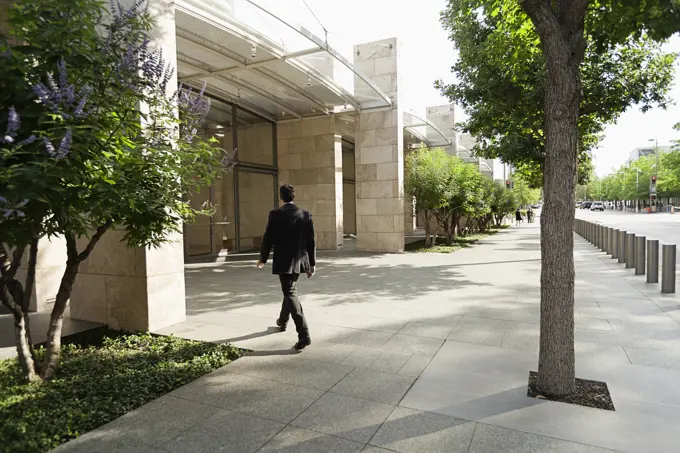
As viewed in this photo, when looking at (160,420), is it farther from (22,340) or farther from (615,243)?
(615,243)

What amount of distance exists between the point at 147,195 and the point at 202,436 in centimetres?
193

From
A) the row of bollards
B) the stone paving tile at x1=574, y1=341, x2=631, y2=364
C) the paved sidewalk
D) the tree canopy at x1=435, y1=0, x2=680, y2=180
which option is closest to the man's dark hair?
the paved sidewalk

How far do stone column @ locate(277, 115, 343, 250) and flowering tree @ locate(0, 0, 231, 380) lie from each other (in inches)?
516

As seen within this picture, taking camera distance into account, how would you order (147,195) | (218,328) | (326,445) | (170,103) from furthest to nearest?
(218,328) → (170,103) → (147,195) → (326,445)

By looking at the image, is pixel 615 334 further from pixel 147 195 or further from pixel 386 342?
pixel 147 195

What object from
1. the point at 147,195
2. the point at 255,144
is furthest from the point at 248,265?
the point at 147,195

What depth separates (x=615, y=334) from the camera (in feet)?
17.3

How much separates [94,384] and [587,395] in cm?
434

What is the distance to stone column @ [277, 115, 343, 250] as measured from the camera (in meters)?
17.1

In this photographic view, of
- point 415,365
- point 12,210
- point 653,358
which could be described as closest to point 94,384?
point 12,210

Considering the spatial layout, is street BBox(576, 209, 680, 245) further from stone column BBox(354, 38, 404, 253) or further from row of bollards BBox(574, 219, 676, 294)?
stone column BBox(354, 38, 404, 253)

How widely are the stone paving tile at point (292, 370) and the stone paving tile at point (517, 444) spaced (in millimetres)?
1391

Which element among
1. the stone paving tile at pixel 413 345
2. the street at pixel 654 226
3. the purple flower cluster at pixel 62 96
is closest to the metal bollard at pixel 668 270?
the stone paving tile at pixel 413 345

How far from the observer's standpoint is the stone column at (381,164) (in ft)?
51.4
